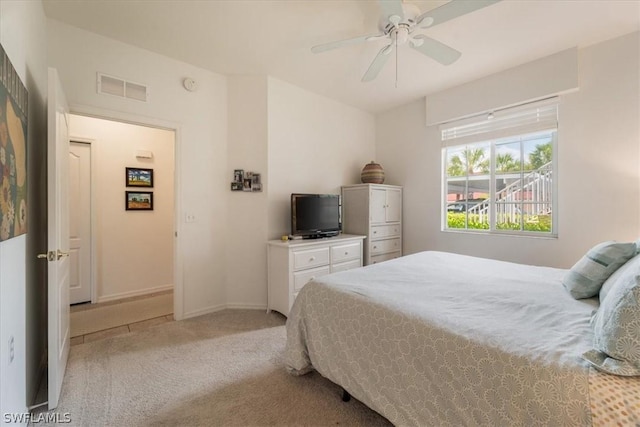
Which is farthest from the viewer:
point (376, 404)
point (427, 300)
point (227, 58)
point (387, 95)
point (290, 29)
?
point (387, 95)

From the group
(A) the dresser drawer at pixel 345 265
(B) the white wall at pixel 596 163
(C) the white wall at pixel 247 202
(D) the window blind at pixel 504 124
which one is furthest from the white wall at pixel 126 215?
(B) the white wall at pixel 596 163

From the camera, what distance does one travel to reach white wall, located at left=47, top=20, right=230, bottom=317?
2.43 m

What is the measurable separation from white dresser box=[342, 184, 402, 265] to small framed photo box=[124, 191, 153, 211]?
9.28 ft

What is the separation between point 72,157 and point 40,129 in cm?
175

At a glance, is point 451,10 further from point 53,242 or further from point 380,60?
point 53,242

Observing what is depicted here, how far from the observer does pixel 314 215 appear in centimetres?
344

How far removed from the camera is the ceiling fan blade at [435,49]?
6.42ft

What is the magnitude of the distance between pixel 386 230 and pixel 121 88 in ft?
11.4

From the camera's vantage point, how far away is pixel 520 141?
3236mm

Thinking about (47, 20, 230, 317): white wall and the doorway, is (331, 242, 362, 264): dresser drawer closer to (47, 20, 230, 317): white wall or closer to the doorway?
(47, 20, 230, 317): white wall

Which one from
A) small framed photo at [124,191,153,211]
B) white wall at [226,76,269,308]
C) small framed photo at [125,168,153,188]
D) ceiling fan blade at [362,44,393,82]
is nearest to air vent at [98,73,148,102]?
white wall at [226,76,269,308]

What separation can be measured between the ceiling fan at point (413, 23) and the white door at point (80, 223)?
3299 mm

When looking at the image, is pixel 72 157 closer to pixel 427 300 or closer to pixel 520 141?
pixel 427 300

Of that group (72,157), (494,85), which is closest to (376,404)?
(494,85)
